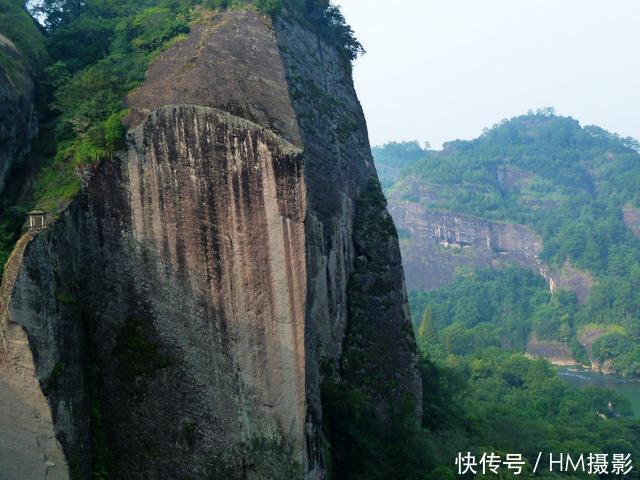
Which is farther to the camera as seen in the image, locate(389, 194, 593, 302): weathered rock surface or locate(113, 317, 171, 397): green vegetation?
locate(389, 194, 593, 302): weathered rock surface

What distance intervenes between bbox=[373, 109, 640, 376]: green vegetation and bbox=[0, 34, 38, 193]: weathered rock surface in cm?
5208

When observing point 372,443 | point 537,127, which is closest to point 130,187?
point 372,443

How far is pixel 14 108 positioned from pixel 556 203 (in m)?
97.6

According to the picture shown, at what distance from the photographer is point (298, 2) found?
67.8 feet

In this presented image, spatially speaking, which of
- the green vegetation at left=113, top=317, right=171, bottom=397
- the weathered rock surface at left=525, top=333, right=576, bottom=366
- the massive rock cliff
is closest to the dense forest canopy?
the weathered rock surface at left=525, top=333, right=576, bottom=366

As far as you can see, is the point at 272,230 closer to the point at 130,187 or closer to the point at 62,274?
the point at 130,187

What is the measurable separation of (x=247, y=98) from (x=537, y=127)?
12313 cm

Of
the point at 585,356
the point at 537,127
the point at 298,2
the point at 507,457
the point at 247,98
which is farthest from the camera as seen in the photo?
the point at 537,127

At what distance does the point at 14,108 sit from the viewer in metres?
12.8

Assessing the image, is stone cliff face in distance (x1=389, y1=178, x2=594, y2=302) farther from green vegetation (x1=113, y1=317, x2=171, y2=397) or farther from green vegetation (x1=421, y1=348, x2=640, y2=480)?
green vegetation (x1=113, y1=317, x2=171, y2=397)

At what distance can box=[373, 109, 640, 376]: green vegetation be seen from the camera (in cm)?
7712

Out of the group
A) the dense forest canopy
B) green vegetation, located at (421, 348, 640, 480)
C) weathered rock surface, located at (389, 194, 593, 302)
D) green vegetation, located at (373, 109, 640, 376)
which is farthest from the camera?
weathered rock surface, located at (389, 194, 593, 302)

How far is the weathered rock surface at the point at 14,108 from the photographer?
12.5 m

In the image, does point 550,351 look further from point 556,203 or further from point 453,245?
point 556,203
